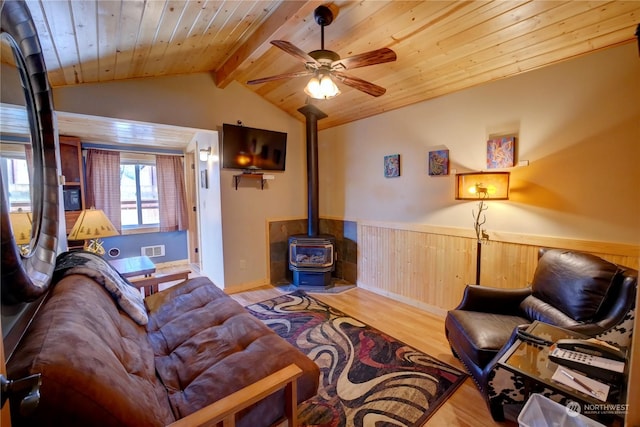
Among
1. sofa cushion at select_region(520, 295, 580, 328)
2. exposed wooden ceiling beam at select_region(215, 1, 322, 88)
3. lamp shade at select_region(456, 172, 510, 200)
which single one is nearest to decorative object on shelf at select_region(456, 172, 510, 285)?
lamp shade at select_region(456, 172, 510, 200)

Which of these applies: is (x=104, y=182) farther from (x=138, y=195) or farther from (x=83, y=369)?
(x=83, y=369)

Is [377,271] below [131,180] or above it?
below

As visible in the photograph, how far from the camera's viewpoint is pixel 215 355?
1476mm

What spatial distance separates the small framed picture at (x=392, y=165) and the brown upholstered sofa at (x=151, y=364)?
2453mm

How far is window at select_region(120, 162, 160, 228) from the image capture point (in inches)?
191

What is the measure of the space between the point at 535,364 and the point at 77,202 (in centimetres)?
574

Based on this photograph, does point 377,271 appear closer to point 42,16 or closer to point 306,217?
point 306,217

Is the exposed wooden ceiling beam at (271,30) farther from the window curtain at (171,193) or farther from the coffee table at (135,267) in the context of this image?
the window curtain at (171,193)

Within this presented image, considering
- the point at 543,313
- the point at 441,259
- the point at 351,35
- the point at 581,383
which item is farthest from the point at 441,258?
the point at 351,35

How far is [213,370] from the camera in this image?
1341 millimetres

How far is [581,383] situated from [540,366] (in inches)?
6.5

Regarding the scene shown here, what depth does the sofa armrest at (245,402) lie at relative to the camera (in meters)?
0.96

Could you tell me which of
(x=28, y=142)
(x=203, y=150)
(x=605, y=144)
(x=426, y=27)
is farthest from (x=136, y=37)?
(x=605, y=144)

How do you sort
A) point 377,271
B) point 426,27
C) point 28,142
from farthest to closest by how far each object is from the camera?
point 377,271
point 426,27
point 28,142
